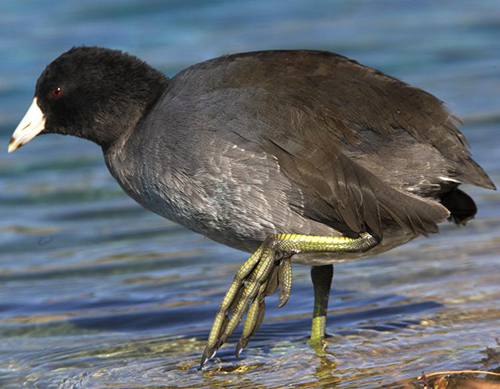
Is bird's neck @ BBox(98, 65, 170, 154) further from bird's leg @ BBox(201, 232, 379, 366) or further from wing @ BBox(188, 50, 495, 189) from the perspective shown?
bird's leg @ BBox(201, 232, 379, 366)

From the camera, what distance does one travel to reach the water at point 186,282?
3725mm

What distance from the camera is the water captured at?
3725mm

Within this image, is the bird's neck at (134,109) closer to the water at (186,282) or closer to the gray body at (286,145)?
the gray body at (286,145)

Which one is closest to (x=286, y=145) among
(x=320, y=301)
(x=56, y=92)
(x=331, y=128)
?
(x=331, y=128)

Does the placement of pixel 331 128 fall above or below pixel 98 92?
below

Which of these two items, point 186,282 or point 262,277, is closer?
point 262,277

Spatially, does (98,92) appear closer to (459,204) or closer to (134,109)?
(134,109)

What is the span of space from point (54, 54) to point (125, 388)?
5.74 m

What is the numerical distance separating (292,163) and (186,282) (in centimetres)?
169

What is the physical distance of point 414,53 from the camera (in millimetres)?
9086

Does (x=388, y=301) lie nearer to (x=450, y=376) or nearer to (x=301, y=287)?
(x=301, y=287)

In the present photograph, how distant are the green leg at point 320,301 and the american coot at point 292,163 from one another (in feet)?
1.11

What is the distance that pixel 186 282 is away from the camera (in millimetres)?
4957

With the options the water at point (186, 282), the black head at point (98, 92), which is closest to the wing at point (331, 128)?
the black head at point (98, 92)
